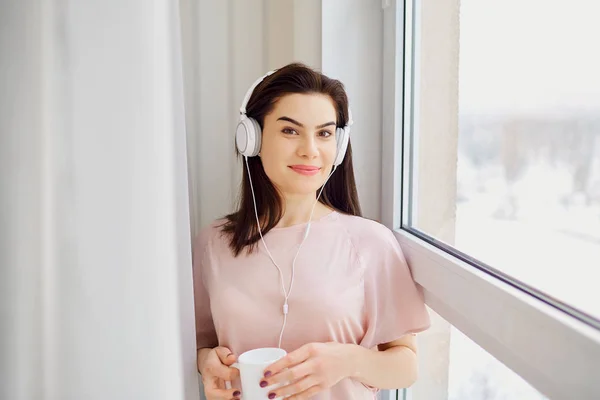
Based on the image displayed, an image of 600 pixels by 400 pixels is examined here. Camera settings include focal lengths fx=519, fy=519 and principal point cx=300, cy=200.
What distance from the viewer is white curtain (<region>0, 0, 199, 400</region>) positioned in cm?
49

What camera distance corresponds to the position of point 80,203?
1.63 feet

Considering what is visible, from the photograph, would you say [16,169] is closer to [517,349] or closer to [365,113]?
[517,349]

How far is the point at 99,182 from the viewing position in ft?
1.65

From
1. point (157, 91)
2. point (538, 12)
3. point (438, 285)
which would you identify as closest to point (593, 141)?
point (538, 12)

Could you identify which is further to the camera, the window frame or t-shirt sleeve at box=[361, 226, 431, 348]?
t-shirt sleeve at box=[361, 226, 431, 348]

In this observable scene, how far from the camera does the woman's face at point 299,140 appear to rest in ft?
3.14

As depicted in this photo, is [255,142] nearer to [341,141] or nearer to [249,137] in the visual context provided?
[249,137]

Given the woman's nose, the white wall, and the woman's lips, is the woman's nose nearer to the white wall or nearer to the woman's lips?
the woman's lips

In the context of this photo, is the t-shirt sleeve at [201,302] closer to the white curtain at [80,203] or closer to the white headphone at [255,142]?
the white headphone at [255,142]

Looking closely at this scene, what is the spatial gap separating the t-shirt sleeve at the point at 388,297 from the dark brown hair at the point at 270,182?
14 cm

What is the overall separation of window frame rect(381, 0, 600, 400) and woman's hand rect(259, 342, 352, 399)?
21cm

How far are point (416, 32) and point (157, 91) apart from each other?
2.61 ft

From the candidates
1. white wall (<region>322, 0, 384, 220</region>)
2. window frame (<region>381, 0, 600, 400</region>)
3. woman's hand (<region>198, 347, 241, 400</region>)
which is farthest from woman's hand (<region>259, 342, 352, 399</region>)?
white wall (<region>322, 0, 384, 220</region>)

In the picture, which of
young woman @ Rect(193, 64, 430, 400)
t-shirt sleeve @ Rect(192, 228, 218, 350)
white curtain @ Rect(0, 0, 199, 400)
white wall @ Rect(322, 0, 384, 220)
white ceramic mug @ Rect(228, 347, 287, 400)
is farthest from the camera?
white wall @ Rect(322, 0, 384, 220)
